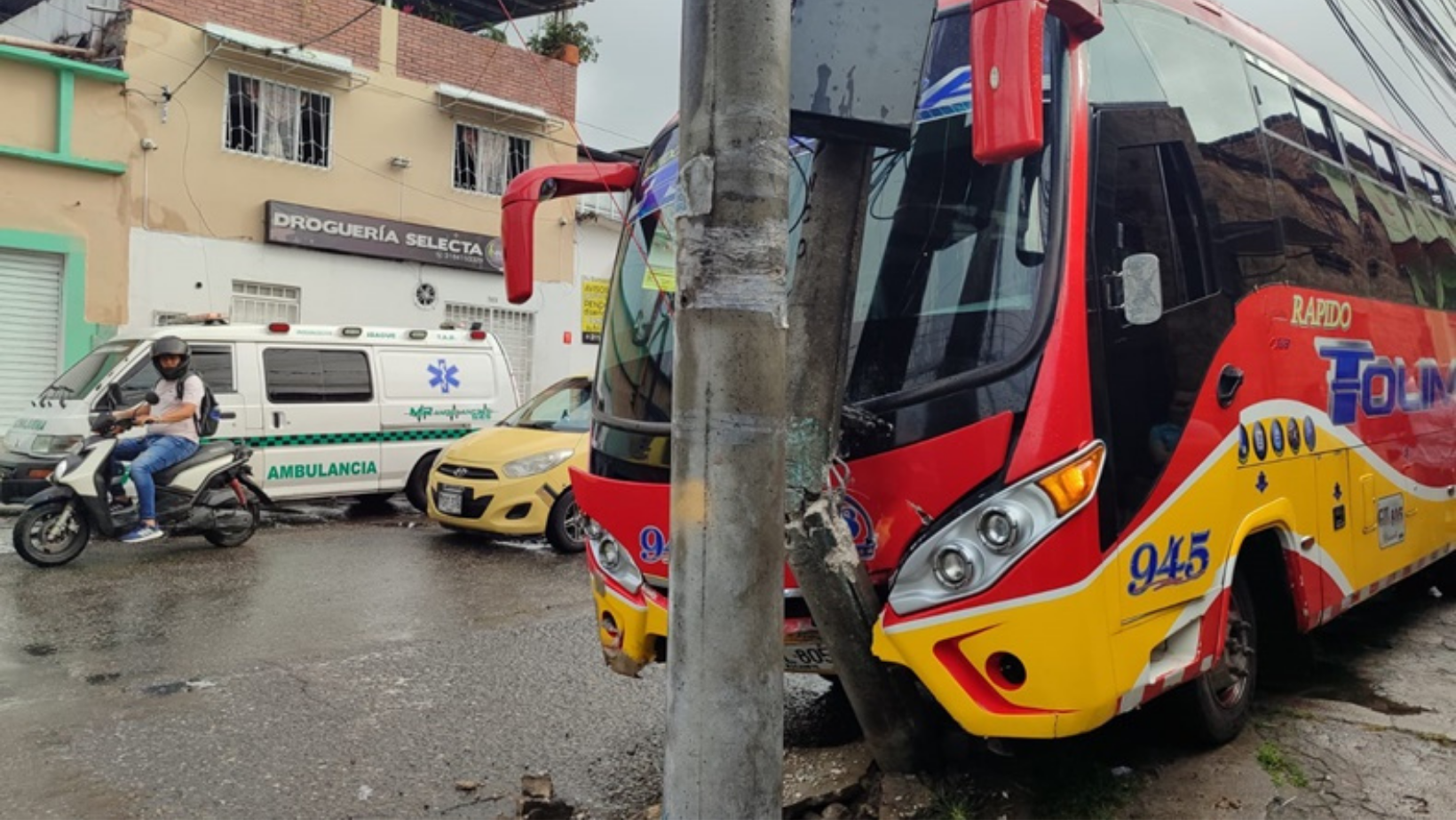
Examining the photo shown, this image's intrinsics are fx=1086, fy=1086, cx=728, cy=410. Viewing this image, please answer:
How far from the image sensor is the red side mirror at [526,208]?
376 centimetres

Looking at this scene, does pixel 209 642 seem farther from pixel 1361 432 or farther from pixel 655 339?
pixel 1361 432

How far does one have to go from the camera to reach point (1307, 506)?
14.7ft

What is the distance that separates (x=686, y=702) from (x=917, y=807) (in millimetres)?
Answer: 1170

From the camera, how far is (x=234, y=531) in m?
9.50

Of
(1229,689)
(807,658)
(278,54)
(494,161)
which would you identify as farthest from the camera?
(494,161)

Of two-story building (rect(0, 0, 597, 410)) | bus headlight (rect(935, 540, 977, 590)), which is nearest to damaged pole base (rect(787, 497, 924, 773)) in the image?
bus headlight (rect(935, 540, 977, 590))

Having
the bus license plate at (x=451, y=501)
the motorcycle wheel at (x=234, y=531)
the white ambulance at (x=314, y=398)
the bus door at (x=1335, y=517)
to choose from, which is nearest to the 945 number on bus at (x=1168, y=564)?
the bus door at (x=1335, y=517)

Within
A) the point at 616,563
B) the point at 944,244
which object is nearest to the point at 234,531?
the point at 616,563

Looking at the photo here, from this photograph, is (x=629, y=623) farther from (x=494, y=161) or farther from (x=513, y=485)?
(x=494, y=161)

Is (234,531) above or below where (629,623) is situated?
below

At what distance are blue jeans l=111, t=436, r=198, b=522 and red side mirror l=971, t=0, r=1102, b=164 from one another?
26.6 ft

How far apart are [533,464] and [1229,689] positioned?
668cm

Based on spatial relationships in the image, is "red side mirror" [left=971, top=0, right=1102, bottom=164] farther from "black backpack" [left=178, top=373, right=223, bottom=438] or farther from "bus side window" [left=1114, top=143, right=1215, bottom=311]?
"black backpack" [left=178, top=373, right=223, bottom=438]

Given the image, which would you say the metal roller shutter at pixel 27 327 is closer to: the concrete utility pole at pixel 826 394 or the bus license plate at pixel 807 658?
the bus license plate at pixel 807 658
